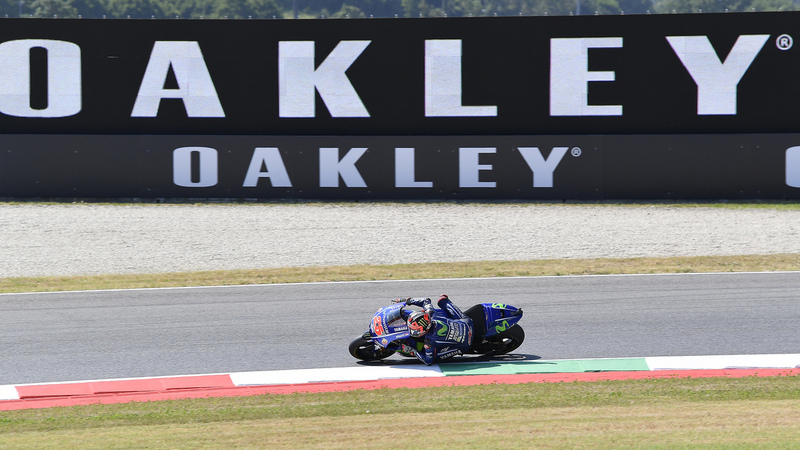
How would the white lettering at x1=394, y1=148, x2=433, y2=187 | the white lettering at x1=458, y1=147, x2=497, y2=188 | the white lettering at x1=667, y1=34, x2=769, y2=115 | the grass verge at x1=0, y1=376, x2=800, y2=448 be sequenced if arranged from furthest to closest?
1. the white lettering at x1=394, y1=148, x2=433, y2=187
2. the white lettering at x1=458, y1=147, x2=497, y2=188
3. the white lettering at x1=667, y1=34, x2=769, y2=115
4. the grass verge at x1=0, y1=376, x2=800, y2=448

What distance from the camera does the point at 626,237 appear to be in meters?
18.3

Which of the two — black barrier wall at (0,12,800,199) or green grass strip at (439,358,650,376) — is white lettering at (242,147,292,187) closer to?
black barrier wall at (0,12,800,199)

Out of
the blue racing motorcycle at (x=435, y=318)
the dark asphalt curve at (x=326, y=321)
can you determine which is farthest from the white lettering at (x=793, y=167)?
the blue racing motorcycle at (x=435, y=318)

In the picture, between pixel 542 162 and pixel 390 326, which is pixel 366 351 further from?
pixel 542 162

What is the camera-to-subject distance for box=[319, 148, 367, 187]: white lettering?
21891 millimetres

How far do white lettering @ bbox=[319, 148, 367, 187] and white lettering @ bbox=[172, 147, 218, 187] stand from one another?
2.57 meters

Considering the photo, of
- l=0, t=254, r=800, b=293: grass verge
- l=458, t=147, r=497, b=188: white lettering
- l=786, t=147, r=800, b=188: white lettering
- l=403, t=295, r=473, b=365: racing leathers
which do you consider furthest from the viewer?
l=458, t=147, r=497, b=188: white lettering

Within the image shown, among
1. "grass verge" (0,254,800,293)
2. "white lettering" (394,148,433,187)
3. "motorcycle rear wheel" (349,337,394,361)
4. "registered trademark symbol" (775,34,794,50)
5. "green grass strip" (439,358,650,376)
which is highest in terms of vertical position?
"registered trademark symbol" (775,34,794,50)

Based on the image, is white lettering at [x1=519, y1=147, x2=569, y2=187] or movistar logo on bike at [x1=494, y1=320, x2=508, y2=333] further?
white lettering at [x1=519, y1=147, x2=569, y2=187]

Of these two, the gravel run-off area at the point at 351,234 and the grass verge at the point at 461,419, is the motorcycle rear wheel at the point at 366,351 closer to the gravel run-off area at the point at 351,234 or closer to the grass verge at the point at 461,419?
the grass verge at the point at 461,419

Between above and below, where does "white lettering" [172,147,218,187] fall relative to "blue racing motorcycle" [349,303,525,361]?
above

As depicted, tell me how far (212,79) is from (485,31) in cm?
662

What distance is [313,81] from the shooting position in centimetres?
2212

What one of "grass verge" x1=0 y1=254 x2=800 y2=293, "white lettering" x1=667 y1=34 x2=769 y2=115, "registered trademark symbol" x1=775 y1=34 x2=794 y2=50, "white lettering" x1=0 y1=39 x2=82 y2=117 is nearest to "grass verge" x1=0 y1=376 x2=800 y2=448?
"grass verge" x1=0 y1=254 x2=800 y2=293
